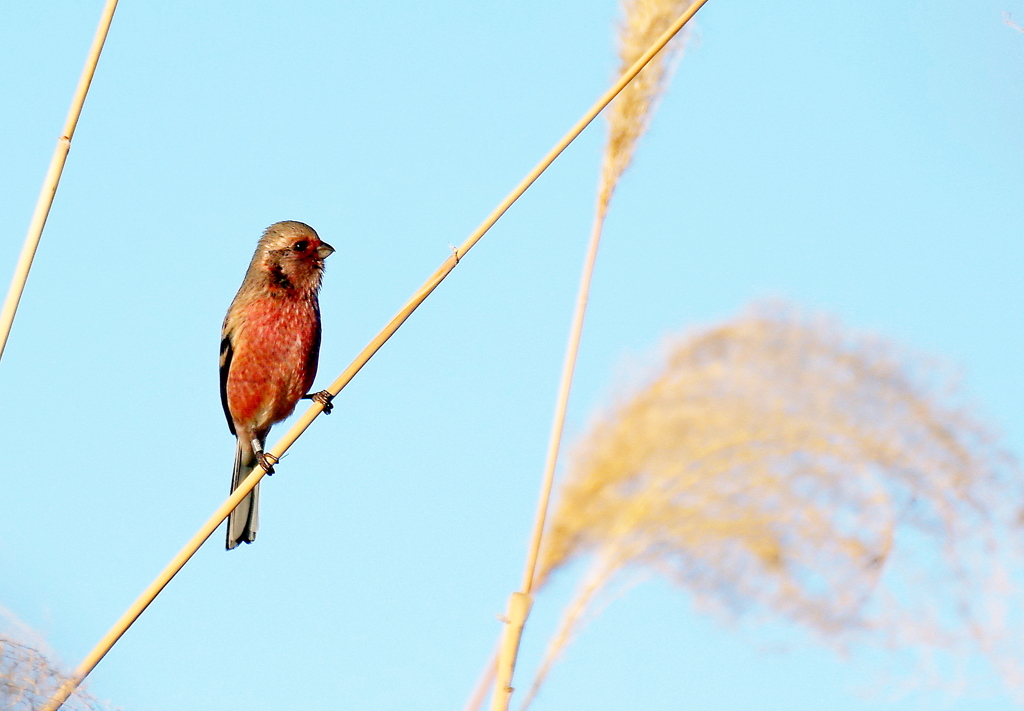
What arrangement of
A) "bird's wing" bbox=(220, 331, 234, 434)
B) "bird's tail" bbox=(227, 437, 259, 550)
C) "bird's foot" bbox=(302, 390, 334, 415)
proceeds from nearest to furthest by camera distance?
"bird's foot" bbox=(302, 390, 334, 415) → "bird's tail" bbox=(227, 437, 259, 550) → "bird's wing" bbox=(220, 331, 234, 434)

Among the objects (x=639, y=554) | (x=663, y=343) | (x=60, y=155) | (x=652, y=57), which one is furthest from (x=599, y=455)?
(x=60, y=155)

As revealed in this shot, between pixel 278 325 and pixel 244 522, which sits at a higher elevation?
pixel 278 325

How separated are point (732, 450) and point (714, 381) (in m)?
0.19

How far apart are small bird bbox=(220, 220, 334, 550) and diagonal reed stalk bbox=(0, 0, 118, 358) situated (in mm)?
1581

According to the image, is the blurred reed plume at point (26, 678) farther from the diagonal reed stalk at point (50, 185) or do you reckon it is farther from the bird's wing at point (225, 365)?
the bird's wing at point (225, 365)

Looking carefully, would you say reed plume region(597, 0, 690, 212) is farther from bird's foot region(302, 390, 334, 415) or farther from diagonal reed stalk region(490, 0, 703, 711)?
bird's foot region(302, 390, 334, 415)

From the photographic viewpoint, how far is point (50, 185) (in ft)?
6.86

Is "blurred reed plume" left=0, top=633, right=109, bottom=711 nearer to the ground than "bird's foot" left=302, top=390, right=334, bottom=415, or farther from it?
A: nearer to the ground

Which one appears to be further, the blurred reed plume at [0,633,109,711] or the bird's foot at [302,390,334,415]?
the bird's foot at [302,390,334,415]

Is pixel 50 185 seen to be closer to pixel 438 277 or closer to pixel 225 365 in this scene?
pixel 438 277

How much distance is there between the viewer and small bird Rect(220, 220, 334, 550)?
373cm

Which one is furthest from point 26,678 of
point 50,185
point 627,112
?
point 627,112

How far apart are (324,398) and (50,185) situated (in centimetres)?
92

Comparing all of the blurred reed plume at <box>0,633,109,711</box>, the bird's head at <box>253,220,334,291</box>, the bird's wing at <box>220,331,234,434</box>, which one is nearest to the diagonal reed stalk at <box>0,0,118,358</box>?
the blurred reed plume at <box>0,633,109,711</box>
